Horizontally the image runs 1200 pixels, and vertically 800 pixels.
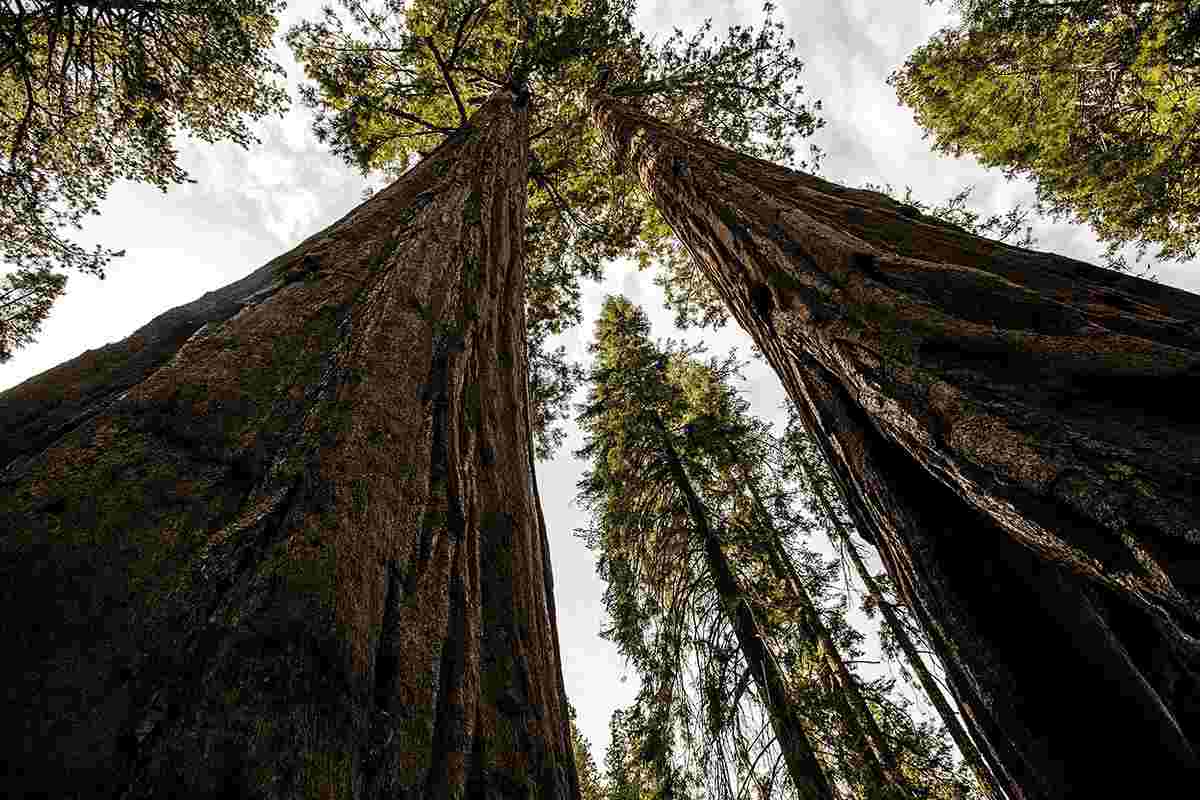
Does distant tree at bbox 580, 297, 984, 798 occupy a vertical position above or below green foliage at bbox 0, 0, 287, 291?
below

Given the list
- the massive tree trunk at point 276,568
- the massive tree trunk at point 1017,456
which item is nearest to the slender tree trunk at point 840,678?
the massive tree trunk at point 1017,456

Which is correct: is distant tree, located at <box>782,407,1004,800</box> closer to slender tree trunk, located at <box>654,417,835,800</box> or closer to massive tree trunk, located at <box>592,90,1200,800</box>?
slender tree trunk, located at <box>654,417,835,800</box>

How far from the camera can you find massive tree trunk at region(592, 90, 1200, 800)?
0.89 metres

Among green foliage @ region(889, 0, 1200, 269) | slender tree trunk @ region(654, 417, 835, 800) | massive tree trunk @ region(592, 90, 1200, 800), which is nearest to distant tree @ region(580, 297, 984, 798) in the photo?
slender tree trunk @ region(654, 417, 835, 800)

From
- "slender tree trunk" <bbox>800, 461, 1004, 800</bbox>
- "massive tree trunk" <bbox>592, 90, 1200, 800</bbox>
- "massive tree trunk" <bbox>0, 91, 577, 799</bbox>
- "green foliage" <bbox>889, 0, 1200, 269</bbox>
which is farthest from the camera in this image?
"green foliage" <bbox>889, 0, 1200, 269</bbox>

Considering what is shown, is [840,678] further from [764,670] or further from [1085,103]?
[1085,103]

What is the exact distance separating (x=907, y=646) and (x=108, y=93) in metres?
11.5

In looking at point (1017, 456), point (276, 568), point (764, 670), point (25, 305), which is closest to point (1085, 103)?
point (764, 670)

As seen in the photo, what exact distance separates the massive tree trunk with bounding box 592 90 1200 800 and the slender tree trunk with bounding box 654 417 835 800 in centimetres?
419

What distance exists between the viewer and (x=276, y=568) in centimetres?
63

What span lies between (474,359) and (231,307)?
54cm

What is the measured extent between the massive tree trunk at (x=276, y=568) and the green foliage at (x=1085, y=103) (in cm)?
760

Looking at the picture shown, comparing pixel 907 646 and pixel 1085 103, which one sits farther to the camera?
pixel 1085 103

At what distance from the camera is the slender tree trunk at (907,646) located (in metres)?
4.76
